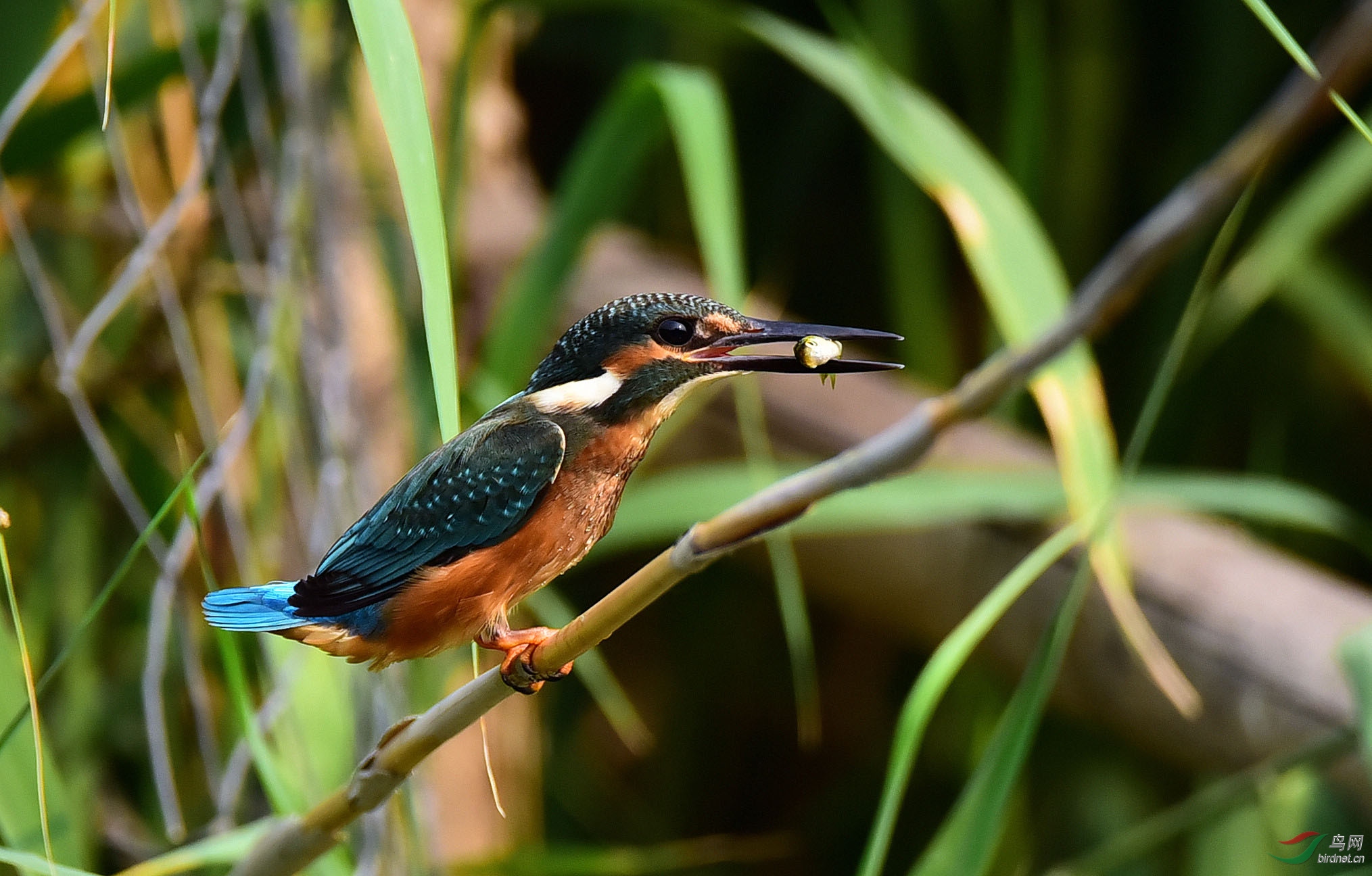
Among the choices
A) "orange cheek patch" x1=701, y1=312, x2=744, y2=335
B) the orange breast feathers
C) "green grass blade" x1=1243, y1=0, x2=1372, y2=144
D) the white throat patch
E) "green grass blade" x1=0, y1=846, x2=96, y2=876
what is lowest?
"green grass blade" x1=0, y1=846, x2=96, y2=876

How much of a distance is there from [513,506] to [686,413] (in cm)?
122

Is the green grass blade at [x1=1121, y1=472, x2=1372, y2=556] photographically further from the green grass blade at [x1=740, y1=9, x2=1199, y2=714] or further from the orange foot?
the orange foot

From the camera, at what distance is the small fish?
0.35 meters

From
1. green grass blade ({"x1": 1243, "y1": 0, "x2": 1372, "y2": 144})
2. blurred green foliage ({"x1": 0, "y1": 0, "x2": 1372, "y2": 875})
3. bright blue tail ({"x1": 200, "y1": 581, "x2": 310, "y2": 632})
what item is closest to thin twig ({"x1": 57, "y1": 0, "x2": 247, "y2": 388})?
blurred green foliage ({"x1": 0, "y1": 0, "x2": 1372, "y2": 875})

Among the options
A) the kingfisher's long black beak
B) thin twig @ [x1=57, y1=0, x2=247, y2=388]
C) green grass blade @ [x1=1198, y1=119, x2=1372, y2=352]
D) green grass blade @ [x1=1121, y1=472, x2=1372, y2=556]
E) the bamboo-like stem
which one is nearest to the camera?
the bamboo-like stem

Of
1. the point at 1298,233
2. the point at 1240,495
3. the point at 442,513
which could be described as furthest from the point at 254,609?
the point at 1298,233

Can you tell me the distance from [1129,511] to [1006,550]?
6.2 inches

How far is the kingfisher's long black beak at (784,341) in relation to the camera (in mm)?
347

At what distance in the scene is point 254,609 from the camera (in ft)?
1.26

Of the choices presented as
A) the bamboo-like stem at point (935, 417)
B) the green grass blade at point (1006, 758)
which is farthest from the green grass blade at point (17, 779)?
the green grass blade at point (1006, 758)

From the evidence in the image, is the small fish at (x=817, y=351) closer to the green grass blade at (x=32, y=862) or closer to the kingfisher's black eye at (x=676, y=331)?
the kingfisher's black eye at (x=676, y=331)

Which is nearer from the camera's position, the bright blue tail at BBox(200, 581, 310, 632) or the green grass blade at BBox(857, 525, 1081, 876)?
the bright blue tail at BBox(200, 581, 310, 632)

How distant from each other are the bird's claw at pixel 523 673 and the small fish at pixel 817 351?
0.12 metres

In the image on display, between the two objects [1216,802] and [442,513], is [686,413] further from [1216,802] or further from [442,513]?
[442,513]
